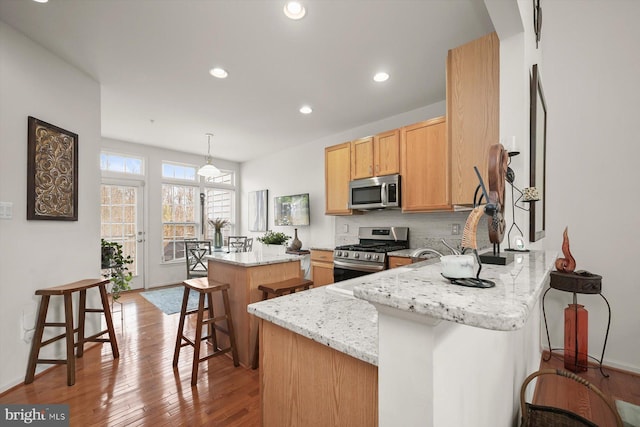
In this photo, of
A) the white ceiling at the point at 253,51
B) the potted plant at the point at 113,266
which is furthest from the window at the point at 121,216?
the potted plant at the point at 113,266

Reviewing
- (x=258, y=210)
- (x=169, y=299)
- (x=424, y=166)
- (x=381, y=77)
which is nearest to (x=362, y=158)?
(x=424, y=166)

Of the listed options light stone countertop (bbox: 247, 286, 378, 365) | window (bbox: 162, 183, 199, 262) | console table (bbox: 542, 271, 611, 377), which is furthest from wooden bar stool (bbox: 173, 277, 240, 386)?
window (bbox: 162, 183, 199, 262)

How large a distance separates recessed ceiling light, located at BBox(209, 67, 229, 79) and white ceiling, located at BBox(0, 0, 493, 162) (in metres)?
0.06

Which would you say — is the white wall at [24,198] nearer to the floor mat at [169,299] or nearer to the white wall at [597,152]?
the floor mat at [169,299]

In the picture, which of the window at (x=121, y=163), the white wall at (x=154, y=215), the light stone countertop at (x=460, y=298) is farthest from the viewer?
the white wall at (x=154, y=215)

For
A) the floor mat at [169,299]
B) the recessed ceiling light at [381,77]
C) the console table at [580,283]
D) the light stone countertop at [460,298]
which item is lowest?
the floor mat at [169,299]

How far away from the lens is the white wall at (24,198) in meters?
A: 2.05

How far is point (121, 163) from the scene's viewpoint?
4910 millimetres

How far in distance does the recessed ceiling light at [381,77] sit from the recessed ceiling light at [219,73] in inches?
57.9

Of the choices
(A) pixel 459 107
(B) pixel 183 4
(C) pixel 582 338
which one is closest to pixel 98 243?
(B) pixel 183 4

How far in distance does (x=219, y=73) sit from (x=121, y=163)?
3359mm

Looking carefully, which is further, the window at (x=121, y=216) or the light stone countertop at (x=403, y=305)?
the window at (x=121, y=216)

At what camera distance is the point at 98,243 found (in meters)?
2.88

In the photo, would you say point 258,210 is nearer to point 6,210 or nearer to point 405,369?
point 6,210
